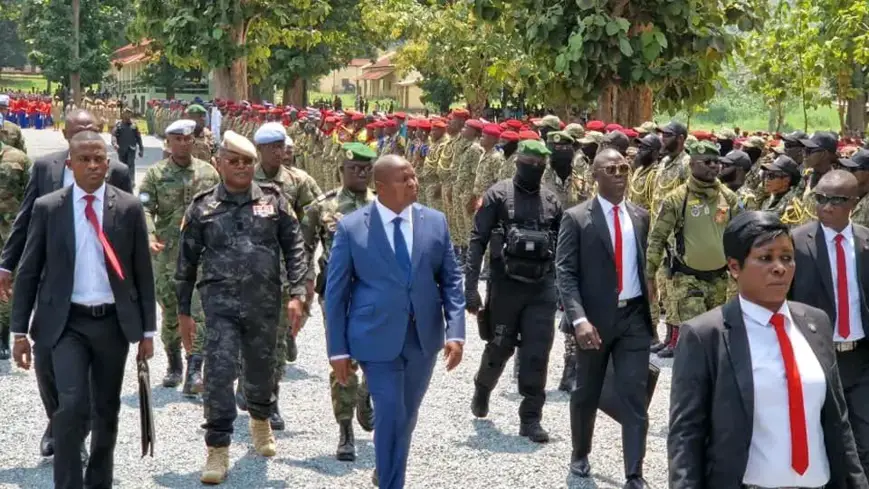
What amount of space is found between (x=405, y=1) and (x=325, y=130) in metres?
16.2

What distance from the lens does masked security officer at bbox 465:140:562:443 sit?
8.71m

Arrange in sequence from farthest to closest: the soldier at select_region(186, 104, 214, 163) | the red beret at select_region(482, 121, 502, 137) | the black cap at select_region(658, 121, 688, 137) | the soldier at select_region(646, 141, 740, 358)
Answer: the red beret at select_region(482, 121, 502, 137) < the soldier at select_region(186, 104, 214, 163) < the black cap at select_region(658, 121, 688, 137) < the soldier at select_region(646, 141, 740, 358)

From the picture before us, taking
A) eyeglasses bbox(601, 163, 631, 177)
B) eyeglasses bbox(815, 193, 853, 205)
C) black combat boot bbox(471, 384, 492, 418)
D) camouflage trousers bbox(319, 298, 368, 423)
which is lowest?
black combat boot bbox(471, 384, 492, 418)

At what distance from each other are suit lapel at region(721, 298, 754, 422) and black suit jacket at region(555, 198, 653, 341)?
310 cm

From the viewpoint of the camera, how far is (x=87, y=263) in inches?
271

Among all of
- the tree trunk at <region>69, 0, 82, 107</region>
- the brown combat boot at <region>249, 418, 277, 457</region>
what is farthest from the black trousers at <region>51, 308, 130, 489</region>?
the tree trunk at <region>69, 0, 82, 107</region>

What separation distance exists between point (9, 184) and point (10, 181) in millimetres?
35

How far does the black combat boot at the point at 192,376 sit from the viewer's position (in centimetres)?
963

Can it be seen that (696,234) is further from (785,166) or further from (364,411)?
(364,411)

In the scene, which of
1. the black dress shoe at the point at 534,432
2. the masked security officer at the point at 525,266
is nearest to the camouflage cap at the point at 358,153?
the masked security officer at the point at 525,266

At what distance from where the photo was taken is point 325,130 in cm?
2467

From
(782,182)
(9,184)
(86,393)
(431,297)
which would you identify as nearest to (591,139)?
(782,182)

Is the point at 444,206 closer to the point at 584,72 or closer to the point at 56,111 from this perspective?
the point at 584,72

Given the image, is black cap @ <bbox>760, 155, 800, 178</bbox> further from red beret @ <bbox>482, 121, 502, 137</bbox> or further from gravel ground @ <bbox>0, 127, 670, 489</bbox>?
red beret @ <bbox>482, 121, 502, 137</bbox>
